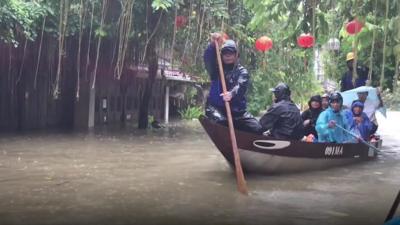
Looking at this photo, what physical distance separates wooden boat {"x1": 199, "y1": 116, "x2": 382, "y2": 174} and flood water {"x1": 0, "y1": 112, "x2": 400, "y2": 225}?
7.1 inches

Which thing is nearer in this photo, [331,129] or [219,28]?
[331,129]

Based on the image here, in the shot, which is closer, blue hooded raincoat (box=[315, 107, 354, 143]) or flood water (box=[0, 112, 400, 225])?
flood water (box=[0, 112, 400, 225])

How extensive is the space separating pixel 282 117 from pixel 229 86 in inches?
43.9

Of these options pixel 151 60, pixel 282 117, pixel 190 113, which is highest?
pixel 151 60

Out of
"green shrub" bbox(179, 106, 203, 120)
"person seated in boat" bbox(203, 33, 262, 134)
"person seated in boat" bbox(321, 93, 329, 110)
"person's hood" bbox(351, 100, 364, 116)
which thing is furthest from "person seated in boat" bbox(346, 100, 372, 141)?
"green shrub" bbox(179, 106, 203, 120)

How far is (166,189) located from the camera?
828 centimetres

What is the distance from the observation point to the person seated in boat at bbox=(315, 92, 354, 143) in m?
10.9

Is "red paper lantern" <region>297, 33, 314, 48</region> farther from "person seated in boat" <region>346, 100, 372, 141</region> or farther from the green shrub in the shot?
the green shrub

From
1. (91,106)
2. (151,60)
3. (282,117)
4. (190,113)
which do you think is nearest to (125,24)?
(282,117)

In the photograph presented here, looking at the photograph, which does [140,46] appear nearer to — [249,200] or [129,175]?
[129,175]

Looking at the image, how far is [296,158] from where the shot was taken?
9.72m

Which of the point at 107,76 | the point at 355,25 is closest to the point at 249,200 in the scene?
the point at 355,25

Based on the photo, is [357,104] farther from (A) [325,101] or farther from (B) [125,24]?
(B) [125,24]

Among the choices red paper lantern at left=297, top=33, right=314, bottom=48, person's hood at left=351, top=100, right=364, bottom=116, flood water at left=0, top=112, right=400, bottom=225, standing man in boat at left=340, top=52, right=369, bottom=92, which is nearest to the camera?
flood water at left=0, top=112, right=400, bottom=225
